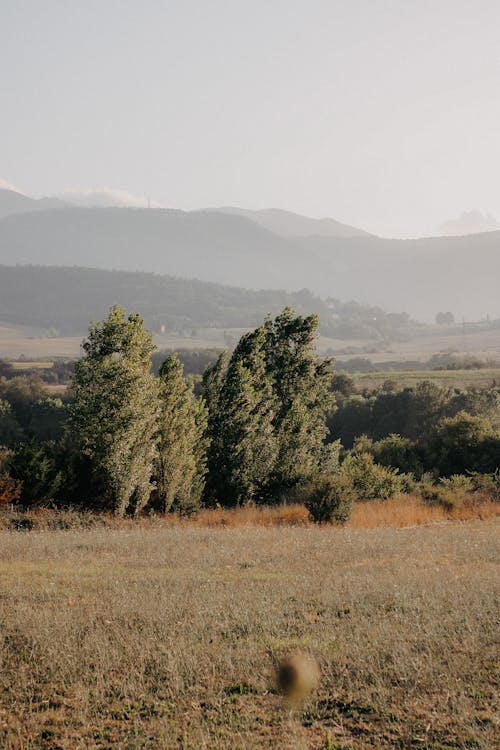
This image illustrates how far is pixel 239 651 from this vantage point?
8867 mm

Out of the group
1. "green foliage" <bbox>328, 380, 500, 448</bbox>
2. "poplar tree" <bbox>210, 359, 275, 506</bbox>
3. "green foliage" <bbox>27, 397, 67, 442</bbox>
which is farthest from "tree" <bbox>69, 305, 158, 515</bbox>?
"green foliage" <bbox>27, 397, 67, 442</bbox>

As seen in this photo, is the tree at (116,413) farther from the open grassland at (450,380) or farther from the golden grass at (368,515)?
the open grassland at (450,380)

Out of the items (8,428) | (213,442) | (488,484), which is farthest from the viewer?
(8,428)

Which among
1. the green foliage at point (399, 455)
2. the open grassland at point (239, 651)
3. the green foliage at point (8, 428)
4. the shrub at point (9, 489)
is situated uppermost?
the open grassland at point (239, 651)

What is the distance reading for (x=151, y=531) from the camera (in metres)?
20.8

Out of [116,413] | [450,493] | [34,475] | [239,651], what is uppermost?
[116,413]

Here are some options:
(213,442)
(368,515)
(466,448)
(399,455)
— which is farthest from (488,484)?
(213,442)

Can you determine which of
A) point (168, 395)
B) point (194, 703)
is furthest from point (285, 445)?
point (194, 703)

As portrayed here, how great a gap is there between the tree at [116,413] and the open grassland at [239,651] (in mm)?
9603

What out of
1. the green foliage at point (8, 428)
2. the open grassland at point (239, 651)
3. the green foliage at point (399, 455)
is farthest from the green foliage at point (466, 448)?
the green foliage at point (8, 428)

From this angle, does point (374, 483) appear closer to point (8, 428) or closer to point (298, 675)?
point (298, 675)

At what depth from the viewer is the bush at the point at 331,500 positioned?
24.5 m

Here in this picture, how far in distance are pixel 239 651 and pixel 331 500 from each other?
16078 mm

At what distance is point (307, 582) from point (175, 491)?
15.9 meters
